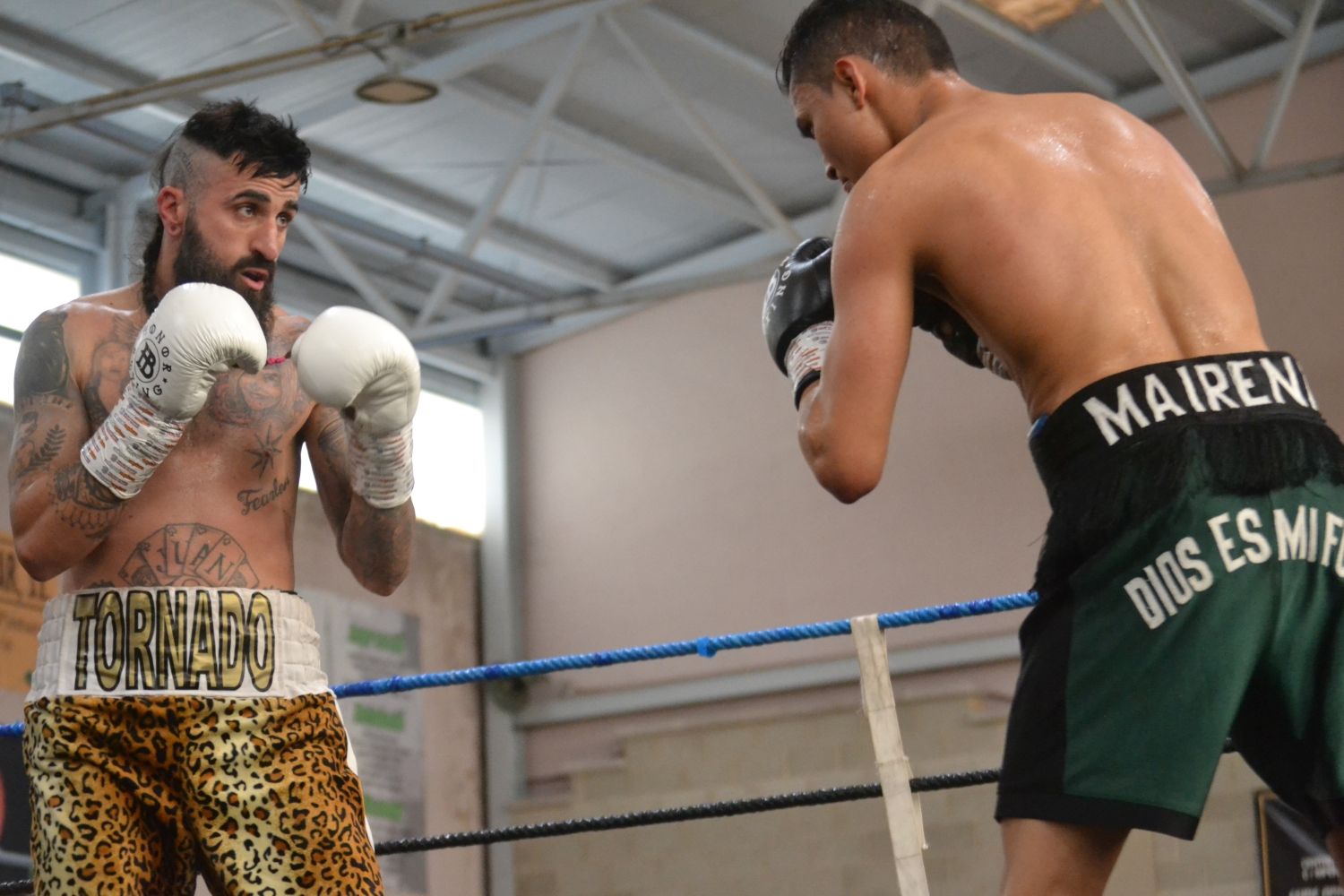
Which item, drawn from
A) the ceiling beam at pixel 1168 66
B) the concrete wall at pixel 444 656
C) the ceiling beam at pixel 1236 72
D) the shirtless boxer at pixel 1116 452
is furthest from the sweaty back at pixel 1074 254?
the concrete wall at pixel 444 656

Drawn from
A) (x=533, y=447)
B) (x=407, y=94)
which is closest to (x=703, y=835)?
(x=533, y=447)

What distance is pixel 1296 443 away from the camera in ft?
4.88

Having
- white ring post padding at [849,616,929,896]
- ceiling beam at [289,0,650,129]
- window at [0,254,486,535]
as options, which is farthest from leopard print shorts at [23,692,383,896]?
window at [0,254,486,535]

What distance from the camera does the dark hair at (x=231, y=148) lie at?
2150 millimetres

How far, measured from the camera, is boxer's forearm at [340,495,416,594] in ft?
6.87

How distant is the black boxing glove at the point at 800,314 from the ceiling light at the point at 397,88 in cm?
448

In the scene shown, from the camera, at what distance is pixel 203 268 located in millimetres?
2121

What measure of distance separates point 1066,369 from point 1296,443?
196 millimetres

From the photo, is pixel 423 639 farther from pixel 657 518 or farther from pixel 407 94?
pixel 407 94

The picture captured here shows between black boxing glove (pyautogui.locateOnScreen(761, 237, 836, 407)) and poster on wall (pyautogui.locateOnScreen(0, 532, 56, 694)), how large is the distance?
539 cm

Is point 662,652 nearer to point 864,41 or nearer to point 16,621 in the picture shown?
point 864,41

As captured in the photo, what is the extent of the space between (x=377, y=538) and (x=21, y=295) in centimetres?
547

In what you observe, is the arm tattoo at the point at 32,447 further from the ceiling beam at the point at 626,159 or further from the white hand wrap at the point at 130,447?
the ceiling beam at the point at 626,159

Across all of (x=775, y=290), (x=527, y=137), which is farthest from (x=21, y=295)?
(x=775, y=290)
